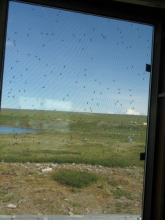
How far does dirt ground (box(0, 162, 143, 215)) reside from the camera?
4.98 feet

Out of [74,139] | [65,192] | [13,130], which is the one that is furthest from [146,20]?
[65,192]

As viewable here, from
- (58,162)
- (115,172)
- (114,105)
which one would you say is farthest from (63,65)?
(115,172)

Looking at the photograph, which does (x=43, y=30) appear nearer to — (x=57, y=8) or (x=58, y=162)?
(x=57, y=8)

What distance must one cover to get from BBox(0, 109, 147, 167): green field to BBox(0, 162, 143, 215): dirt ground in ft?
0.22

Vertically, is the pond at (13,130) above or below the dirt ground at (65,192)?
above

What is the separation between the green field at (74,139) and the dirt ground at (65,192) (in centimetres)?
7

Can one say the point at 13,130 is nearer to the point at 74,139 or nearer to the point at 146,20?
the point at 74,139

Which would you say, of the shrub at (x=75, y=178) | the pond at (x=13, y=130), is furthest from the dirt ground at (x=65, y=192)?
the pond at (x=13, y=130)

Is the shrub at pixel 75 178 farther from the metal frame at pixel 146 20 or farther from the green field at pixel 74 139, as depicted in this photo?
the metal frame at pixel 146 20

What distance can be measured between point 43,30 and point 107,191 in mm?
1485

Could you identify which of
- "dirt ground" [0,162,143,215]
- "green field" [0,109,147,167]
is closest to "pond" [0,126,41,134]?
"green field" [0,109,147,167]

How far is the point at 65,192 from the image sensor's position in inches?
63.1

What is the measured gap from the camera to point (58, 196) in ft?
5.18

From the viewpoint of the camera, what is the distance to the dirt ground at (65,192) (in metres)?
1.52
